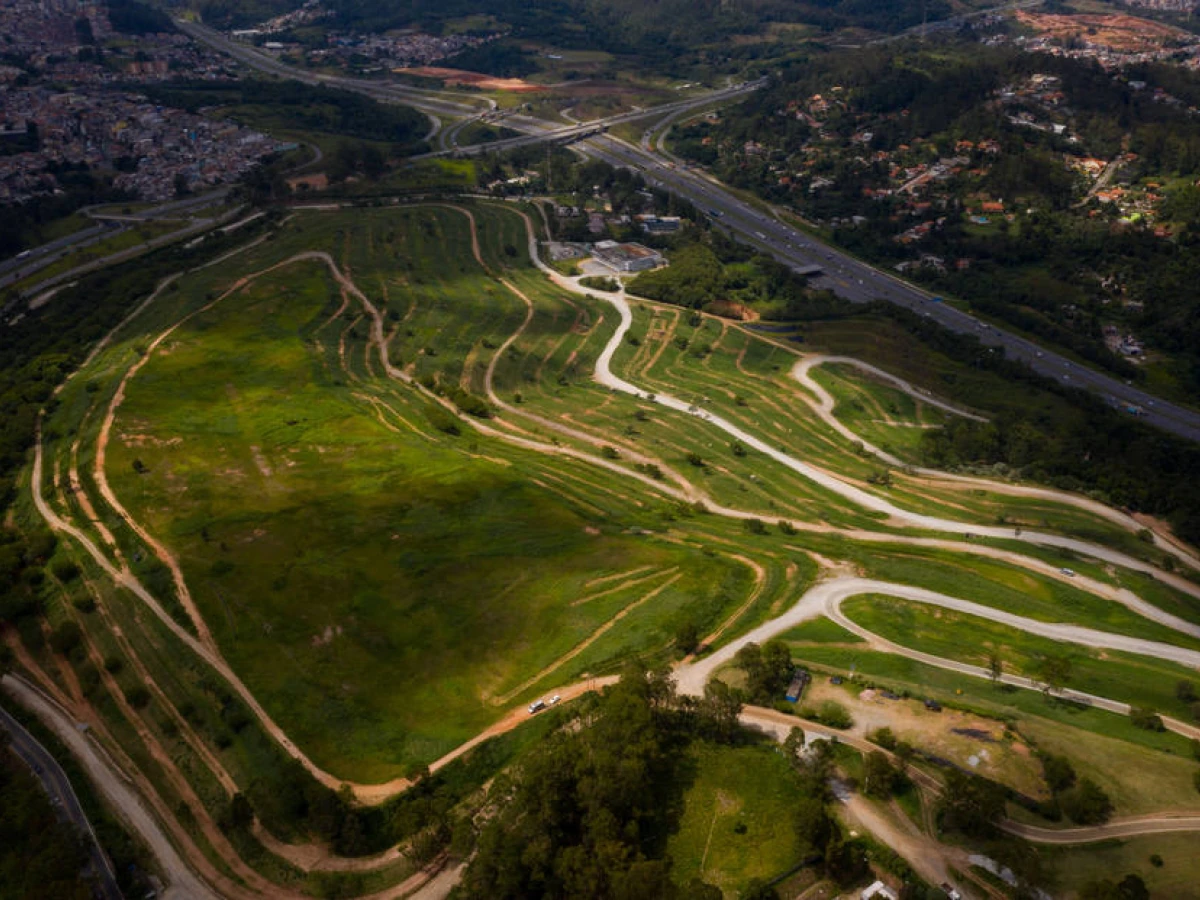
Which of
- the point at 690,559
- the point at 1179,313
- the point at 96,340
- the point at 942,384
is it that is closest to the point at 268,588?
the point at 690,559

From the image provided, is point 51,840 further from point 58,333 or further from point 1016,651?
point 58,333

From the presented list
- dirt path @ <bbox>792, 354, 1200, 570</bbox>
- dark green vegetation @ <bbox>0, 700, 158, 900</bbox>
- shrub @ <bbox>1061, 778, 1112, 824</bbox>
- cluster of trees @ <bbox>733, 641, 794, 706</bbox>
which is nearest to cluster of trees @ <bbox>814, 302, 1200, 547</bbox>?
dirt path @ <bbox>792, 354, 1200, 570</bbox>

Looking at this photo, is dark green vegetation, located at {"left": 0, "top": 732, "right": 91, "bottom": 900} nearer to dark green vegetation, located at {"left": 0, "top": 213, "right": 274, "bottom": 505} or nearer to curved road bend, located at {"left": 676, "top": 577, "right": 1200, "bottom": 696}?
dark green vegetation, located at {"left": 0, "top": 213, "right": 274, "bottom": 505}

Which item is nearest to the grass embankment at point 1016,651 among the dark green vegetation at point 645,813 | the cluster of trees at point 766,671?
the cluster of trees at point 766,671

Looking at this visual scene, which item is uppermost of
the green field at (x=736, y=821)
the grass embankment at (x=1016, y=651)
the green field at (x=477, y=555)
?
the grass embankment at (x=1016, y=651)

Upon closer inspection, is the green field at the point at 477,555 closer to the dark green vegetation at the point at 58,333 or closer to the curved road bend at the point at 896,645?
the curved road bend at the point at 896,645
